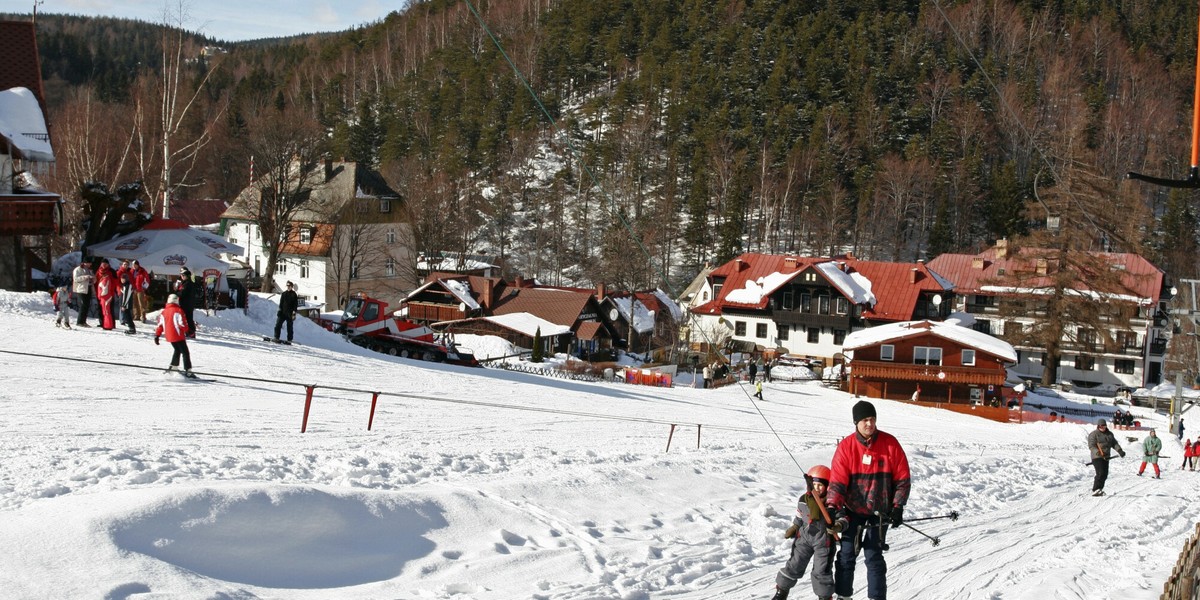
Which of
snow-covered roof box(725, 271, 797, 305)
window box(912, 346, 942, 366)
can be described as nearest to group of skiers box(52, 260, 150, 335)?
window box(912, 346, 942, 366)

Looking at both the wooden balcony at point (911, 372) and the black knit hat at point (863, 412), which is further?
the wooden balcony at point (911, 372)

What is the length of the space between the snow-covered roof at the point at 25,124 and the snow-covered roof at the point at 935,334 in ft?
105

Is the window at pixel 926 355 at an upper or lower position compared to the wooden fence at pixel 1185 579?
upper

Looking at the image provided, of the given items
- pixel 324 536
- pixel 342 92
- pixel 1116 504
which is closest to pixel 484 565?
pixel 324 536

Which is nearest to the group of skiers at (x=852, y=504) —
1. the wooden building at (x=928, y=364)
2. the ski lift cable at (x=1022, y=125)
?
the ski lift cable at (x=1022, y=125)

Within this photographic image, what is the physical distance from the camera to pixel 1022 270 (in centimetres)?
5175

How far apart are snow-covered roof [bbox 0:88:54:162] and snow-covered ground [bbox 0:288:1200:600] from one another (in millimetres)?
11333

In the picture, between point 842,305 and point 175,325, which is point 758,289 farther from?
point 175,325

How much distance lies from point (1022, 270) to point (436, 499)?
4816 centimetres

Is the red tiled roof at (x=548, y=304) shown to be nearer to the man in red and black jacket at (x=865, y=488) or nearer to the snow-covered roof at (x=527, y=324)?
the snow-covered roof at (x=527, y=324)

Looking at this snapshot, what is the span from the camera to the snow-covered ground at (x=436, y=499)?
26.1 ft

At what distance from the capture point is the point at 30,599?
6.59 meters

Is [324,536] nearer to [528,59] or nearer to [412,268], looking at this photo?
[412,268]

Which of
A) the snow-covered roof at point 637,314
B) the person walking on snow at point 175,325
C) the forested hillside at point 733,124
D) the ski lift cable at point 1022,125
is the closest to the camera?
the ski lift cable at point 1022,125
